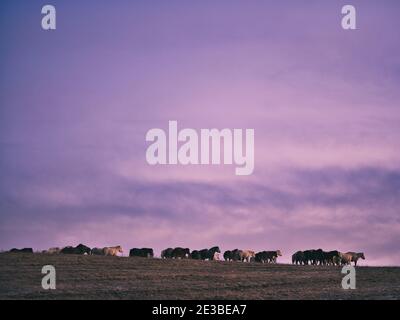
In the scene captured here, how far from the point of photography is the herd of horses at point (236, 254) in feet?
149

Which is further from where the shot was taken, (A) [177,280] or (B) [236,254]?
(B) [236,254]

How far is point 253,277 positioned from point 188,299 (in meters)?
5.46

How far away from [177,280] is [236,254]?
50.3 ft

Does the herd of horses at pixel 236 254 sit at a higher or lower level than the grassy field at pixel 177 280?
higher

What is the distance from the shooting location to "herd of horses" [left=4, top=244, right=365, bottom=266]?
1783 inches

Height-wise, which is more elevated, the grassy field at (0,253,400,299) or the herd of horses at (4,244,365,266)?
the herd of horses at (4,244,365,266)

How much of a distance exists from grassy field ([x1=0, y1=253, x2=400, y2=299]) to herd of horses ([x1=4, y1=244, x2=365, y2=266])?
6.36m

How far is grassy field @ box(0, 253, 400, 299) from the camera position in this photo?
30703mm

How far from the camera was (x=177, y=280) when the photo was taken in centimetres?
3359

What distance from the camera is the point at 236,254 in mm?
48688

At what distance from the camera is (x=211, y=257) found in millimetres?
48281

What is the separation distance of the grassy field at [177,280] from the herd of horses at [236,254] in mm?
6356

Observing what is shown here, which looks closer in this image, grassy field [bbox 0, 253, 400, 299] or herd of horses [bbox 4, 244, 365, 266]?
grassy field [bbox 0, 253, 400, 299]
